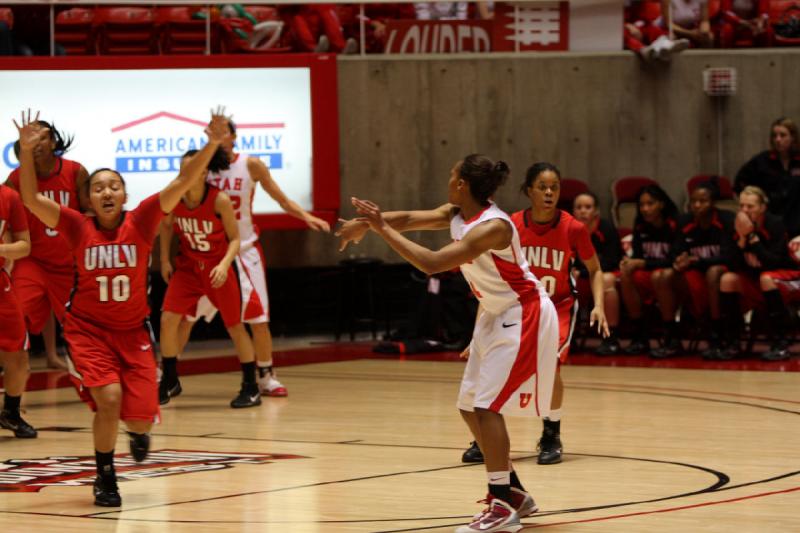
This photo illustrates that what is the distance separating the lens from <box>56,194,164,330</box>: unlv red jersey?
5691 mm

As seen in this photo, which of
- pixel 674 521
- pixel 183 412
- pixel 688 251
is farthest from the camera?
pixel 688 251

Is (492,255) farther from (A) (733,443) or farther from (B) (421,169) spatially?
(B) (421,169)

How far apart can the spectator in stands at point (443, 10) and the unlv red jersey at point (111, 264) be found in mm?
7820

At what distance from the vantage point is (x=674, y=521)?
500cm

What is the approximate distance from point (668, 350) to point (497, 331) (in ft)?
19.9

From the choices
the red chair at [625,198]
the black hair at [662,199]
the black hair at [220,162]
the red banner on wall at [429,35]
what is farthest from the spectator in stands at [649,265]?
the black hair at [220,162]

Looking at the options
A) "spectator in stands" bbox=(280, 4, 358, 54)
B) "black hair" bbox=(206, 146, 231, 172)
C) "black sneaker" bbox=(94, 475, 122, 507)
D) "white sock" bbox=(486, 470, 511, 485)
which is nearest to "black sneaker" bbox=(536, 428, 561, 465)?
"white sock" bbox=(486, 470, 511, 485)

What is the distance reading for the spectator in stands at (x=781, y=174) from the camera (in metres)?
11.4

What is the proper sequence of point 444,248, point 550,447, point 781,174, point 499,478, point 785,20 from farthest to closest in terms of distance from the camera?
point 785,20 < point 781,174 < point 550,447 < point 499,478 < point 444,248

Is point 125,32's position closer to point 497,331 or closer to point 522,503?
point 497,331

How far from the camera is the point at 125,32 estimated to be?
12516 millimetres

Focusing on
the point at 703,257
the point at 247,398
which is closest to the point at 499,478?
the point at 247,398

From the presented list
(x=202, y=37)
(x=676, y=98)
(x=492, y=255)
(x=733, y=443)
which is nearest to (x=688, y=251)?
(x=676, y=98)

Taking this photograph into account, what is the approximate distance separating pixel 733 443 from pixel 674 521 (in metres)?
2.02
